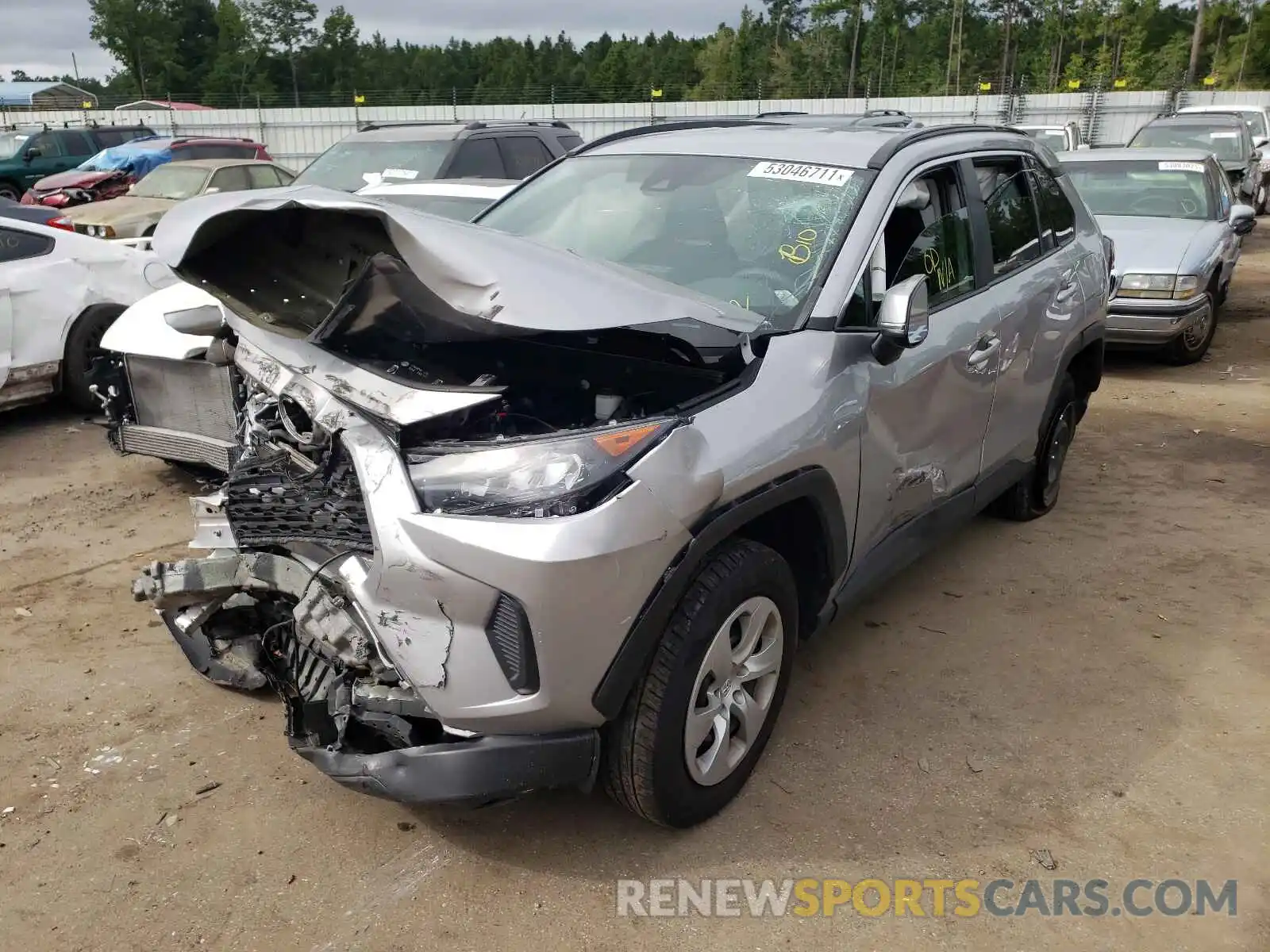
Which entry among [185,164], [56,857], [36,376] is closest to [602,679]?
[56,857]

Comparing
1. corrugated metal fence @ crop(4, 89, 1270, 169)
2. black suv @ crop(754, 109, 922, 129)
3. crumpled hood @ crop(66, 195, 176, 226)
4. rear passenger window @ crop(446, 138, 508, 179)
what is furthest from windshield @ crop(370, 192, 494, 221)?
corrugated metal fence @ crop(4, 89, 1270, 169)

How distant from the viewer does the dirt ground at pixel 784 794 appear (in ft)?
8.65

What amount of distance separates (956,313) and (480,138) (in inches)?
261

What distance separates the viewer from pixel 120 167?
15734 mm

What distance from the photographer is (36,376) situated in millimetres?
6570

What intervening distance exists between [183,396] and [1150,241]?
7.84 metres

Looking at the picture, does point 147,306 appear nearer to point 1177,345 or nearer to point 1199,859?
point 1199,859

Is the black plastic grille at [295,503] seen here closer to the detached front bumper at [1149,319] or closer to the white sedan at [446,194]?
the white sedan at [446,194]

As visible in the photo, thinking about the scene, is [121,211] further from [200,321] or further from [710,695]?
[710,695]

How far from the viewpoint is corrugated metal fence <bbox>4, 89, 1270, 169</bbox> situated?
2691 cm

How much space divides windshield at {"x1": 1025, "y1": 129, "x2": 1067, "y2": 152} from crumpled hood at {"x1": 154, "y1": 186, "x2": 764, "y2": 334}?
14504mm

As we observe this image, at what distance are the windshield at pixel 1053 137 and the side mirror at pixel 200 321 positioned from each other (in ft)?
48.0

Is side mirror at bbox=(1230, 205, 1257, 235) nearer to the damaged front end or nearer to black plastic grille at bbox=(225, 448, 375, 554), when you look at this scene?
the damaged front end

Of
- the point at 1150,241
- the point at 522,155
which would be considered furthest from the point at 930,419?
the point at 522,155
